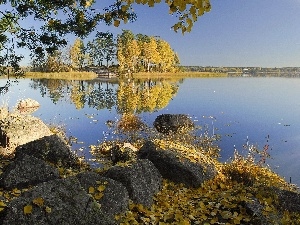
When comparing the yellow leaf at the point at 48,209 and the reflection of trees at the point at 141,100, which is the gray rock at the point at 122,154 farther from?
the reflection of trees at the point at 141,100

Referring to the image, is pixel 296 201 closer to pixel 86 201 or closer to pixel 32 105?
pixel 86 201

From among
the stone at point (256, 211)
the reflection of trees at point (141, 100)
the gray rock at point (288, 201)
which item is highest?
the stone at point (256, 211)

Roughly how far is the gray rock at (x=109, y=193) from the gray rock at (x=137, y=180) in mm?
487

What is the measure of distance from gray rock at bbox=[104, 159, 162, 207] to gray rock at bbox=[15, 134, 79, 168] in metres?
2.65

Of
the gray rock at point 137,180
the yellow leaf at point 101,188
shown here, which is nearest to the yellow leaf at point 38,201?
the yellow leaf at point 101,188

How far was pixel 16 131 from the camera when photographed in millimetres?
10242

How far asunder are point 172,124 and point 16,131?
30.1 ft

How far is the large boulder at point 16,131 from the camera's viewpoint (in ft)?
32.8

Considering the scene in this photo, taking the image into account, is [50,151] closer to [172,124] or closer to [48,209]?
[48,209]

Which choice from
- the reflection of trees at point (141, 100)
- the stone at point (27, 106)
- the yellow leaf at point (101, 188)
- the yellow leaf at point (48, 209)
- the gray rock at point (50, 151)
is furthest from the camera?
the reflection of trees at point (141, 100)

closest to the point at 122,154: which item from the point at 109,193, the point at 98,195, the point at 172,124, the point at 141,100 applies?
the point at 109,193

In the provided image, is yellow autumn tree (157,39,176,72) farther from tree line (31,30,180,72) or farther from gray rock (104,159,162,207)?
gray rock (104,159,162,207)

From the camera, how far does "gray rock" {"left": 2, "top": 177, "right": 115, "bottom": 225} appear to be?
386 centimetres

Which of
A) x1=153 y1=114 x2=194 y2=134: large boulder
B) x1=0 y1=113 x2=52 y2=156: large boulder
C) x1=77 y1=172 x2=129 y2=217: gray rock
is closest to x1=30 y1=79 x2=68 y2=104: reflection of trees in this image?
x1=153 y1=114 x2=194 y2=134: large boulder
